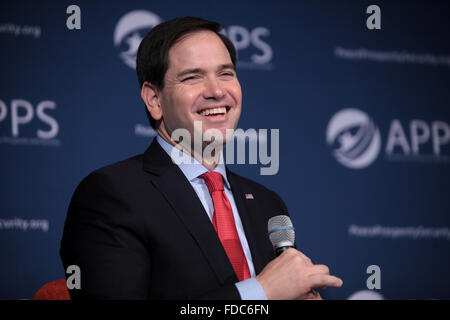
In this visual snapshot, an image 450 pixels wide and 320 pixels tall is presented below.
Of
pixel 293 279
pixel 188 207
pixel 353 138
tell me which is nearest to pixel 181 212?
pixel 188 207

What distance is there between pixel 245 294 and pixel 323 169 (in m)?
2.48

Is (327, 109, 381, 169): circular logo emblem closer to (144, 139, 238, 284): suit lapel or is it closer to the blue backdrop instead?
the blue backdrop

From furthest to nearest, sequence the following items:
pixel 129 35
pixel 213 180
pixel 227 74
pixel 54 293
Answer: pixel 129 35, pixel 54 293, pixel 227 74, pixel 213 180

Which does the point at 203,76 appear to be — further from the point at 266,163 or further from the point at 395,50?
the point at 395,50

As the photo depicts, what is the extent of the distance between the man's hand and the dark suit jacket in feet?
0.37

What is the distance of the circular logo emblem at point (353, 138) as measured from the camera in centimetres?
392

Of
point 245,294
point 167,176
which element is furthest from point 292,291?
point 167,176

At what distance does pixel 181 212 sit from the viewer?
1739mm

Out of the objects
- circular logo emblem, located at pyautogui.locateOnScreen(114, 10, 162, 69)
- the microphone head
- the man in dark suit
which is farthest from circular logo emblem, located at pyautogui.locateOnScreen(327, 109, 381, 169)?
the microphone head

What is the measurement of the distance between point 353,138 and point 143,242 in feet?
8.72

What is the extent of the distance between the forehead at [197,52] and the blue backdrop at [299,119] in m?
1.61

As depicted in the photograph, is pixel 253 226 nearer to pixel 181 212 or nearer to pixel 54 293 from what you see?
pixel 181 212

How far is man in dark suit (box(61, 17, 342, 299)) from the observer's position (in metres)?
1.55

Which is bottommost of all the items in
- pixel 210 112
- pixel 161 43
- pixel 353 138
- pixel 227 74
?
pixel 353 138
